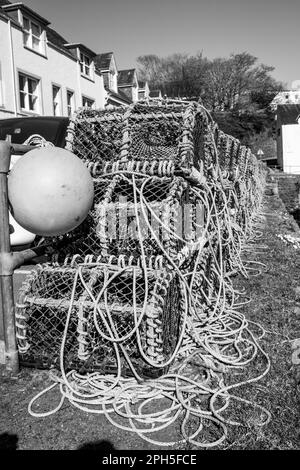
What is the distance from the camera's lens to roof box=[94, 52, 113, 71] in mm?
27297

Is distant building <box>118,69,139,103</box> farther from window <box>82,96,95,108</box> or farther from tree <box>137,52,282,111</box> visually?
tree <box>137,52,282,111</box>

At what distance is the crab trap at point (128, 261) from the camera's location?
7.64 ft

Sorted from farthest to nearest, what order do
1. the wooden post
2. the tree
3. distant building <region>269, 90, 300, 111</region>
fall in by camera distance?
distant building <region>269, 90, 300, 111</region> < the tree < the wooden post

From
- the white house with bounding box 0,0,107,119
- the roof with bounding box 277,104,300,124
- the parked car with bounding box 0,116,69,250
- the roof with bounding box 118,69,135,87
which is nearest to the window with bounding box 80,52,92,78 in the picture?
the white house with bounding box 0,0,107,119

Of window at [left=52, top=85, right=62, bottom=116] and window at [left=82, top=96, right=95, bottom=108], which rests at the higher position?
window at [left=82, top=96, right=95, bottom=108]

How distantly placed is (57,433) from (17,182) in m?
1.23

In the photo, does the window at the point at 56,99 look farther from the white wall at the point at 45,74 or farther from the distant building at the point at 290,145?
the distant building at the point at 290,145

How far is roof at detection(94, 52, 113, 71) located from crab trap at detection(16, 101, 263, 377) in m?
25.8

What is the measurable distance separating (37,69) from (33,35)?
1356 millimetres

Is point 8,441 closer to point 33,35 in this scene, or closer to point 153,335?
point 153,335

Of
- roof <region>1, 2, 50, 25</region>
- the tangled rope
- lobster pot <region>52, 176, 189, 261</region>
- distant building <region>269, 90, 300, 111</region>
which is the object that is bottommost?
the tangled rope

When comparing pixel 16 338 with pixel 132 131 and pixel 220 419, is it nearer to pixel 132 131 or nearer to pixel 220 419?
pixel 220 419

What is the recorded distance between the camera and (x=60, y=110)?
19.1 m

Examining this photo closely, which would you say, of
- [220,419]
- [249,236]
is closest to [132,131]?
[220,419]
